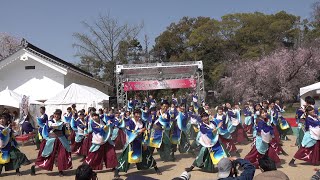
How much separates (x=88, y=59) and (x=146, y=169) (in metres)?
35.5

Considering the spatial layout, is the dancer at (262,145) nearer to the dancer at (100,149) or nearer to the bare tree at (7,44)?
the dancer at (100,149)

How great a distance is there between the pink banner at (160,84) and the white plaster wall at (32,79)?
4973 millimetres

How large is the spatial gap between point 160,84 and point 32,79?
9.04m

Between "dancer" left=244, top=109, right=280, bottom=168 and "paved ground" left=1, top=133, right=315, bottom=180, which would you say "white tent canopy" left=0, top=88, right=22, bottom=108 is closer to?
"paved ground" left=1, top=133, right=315, bottom=180

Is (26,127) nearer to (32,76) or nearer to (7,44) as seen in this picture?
(32,76)

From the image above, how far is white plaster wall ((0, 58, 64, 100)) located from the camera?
24375 mm

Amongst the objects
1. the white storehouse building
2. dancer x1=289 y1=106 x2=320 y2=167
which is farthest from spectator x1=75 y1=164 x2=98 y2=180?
the white storehouse building

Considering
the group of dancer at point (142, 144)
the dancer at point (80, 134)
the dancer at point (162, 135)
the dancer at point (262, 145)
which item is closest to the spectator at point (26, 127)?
the dancer at point (80, 134)

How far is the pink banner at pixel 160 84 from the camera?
2605 cm

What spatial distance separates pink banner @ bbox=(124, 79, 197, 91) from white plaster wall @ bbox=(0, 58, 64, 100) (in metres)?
4.97

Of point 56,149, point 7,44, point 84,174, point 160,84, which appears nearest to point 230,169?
point 84,174

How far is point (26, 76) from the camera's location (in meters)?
24.7

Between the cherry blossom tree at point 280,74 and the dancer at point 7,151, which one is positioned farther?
the cherry blossom tree at point 280,74

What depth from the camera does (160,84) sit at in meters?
26.3
